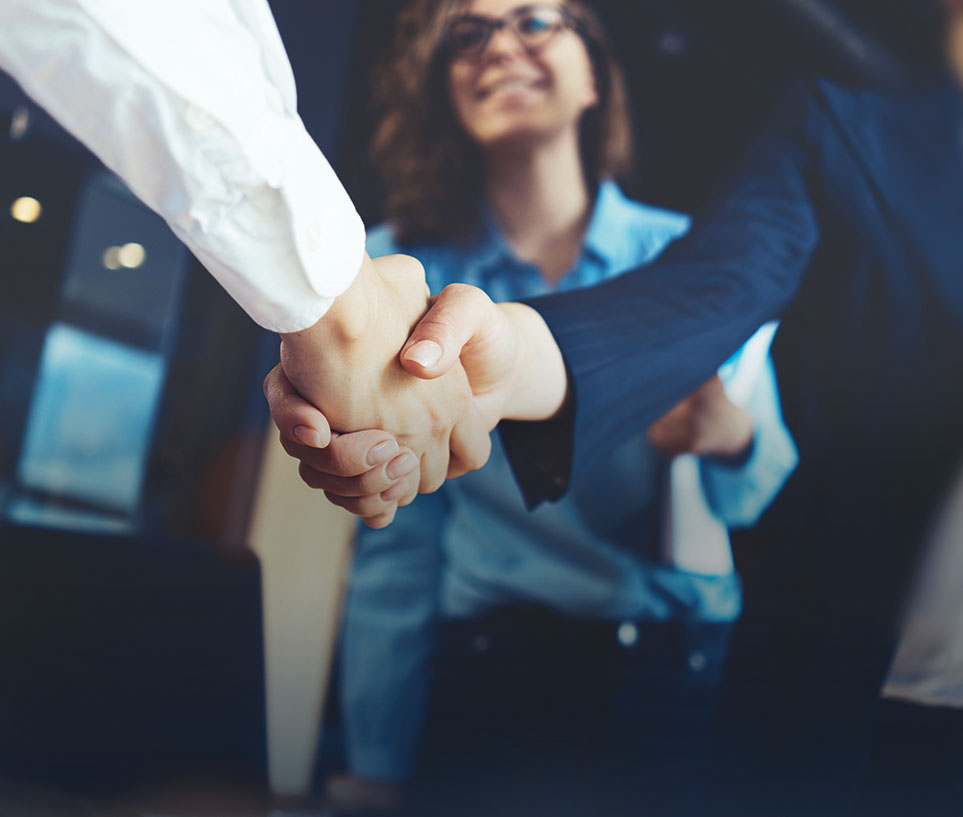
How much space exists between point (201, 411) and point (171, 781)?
0.67 m

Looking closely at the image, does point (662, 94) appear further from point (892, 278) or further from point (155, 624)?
point (155, 624)

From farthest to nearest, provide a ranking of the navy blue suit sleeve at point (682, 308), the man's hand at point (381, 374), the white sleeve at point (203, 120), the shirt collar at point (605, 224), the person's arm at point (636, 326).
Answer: the shirt collar at point (605, 224)
the navy blue suit sleeve at point (682, 308)
the person's arm at point (636, 326)
the man's hand at point (381, 374)
the white sleeve at point (203, 120)

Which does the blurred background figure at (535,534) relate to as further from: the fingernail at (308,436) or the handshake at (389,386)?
the fingernail at (308,436)

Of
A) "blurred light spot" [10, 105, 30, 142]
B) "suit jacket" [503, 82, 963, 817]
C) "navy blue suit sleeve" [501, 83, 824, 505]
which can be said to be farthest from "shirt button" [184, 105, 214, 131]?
"blurred light spot" [10, 105, 30, 142]

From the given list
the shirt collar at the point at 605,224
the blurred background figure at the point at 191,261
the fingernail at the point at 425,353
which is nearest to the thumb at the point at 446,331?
the fingernail at the point at 425,353

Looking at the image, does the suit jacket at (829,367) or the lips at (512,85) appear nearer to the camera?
the suit jacket at (829,367)

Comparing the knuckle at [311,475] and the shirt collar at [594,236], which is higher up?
the shirt collar at [594,236]

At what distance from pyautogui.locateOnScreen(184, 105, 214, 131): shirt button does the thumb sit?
187 millimetres

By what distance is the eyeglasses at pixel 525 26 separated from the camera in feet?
4.34

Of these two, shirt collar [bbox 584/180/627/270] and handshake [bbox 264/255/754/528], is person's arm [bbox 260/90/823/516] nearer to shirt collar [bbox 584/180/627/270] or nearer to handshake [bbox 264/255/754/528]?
handshake [bbox 264/255/754/528]

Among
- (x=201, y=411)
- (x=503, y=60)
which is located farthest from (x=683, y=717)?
(x=503, y=60)

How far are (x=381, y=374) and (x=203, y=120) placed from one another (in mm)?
204

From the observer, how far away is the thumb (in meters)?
0.53

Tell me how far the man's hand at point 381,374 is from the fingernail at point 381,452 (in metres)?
0.01
